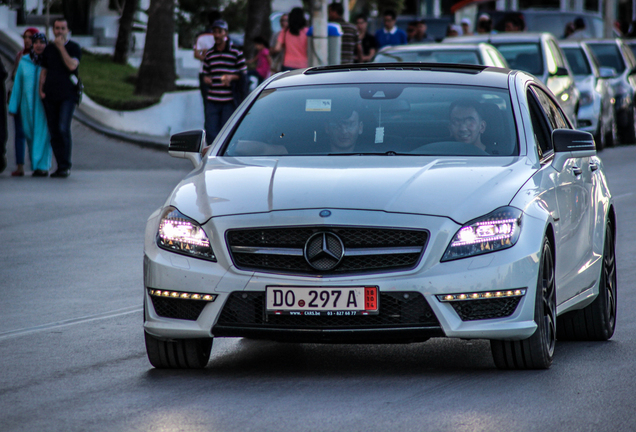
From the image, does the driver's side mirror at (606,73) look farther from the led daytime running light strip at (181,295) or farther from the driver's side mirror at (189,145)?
the led daytime running light strip at (181,295)

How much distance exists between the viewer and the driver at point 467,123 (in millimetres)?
6797

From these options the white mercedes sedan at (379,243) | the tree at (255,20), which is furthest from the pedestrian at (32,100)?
the tree at (255,20)

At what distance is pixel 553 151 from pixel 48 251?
531 centimetres

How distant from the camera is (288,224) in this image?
5730mm

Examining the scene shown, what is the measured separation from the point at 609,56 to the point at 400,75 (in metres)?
19.1

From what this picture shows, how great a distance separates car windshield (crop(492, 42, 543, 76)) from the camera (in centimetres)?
1903

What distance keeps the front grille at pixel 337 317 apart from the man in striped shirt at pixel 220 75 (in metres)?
11.5

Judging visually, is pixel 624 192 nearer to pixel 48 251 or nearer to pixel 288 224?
pixel 48 251

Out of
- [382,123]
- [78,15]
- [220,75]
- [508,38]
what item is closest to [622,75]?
[508,38]

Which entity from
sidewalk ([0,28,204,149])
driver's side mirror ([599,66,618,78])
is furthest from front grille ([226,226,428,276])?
sidewalk ([0,28,204,149])

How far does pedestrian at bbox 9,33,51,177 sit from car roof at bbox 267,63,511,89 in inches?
398

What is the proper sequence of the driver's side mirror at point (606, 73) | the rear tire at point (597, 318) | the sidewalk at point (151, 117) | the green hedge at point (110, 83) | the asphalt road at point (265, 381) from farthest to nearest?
the green hedge at point (110, 83) < the sidewalk at point (151, 117) < the driver's side mirror at point (606, 73) < the rear tire at point (597, 318) < the asphalt road at point (265, 381)

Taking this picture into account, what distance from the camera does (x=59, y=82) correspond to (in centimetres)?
1675

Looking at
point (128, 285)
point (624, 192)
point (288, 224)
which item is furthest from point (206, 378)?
point (624, 192)
